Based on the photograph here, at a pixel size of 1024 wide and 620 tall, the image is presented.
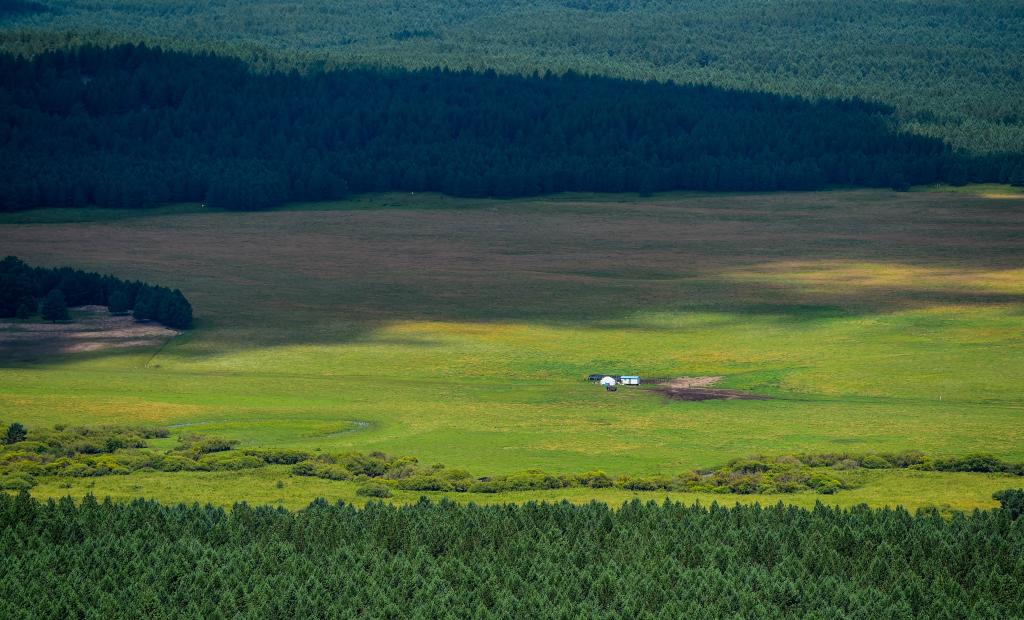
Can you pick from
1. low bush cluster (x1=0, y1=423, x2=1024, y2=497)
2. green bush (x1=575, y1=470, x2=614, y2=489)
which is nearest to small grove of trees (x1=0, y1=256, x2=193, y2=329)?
low bush cluster (x1=0, y1=423, x2=1024, y2=497)

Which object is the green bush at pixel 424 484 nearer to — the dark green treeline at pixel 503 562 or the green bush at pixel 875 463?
the dark green treeline at pixel 503 562

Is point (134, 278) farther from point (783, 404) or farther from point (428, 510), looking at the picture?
point (428, 510)

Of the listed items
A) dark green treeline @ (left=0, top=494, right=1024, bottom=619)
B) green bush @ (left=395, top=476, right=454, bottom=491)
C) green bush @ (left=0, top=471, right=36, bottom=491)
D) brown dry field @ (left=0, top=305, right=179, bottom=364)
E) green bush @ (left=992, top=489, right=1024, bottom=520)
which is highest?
dark green treeline @ (left=0, top=494, right=1024, bottom=619)

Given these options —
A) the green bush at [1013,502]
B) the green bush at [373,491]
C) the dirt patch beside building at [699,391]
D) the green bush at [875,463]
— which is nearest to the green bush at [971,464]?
the green bush at [875,463]

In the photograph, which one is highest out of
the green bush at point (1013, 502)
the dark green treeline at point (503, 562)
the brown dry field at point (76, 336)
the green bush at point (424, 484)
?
the dark green treeline at point (503, 562)

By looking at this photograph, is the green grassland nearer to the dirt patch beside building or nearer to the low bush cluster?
the dirt patch beside building

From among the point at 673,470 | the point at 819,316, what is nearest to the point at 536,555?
the point at 673,470

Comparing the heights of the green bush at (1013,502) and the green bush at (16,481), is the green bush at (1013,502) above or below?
above
